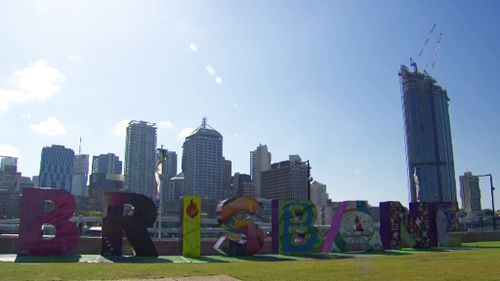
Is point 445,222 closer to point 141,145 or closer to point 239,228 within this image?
point 239,228

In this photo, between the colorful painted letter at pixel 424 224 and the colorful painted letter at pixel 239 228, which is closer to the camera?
the colorful painted letter at pixel 239 228

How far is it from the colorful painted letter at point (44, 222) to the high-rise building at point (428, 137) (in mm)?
137229

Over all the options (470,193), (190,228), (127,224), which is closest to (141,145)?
(470,193)

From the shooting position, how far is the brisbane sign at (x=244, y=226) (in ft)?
99.2

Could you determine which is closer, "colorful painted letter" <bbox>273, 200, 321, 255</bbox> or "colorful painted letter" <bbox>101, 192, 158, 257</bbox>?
"colorful painted letter" <bbox>101, 192, 158, 257</bbox>

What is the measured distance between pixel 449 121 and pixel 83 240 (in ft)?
555

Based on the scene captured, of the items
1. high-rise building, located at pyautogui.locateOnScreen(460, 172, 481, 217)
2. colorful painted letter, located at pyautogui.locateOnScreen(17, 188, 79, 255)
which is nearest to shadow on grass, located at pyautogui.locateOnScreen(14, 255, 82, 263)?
colorful painted letter, located at pyautogui.locateOnScreen(17, 188, 79, 255)

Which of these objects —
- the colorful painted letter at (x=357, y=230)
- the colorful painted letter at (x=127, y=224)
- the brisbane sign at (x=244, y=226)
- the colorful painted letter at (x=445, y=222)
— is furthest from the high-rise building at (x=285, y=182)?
the colorful painted letter at (x=127, y=224)

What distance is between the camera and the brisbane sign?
99.2 feet

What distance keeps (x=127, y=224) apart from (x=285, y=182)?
145m

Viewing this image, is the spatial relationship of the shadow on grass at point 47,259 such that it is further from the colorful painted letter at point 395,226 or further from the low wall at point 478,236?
the low wall at point 478,236

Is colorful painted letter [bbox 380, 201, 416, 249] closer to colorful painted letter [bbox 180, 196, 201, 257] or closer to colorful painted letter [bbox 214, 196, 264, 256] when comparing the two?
colorful painted letter [bbox 214, 196, 264, 256]

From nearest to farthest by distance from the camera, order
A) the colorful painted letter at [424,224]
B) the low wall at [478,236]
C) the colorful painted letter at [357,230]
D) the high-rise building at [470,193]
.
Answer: the colorful painted letter at [357,230] < the colorful painted letter at [424,224] < the low wall at [478,236] < the high-rise building at [470,193]

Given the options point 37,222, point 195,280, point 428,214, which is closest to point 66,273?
point 195,280
